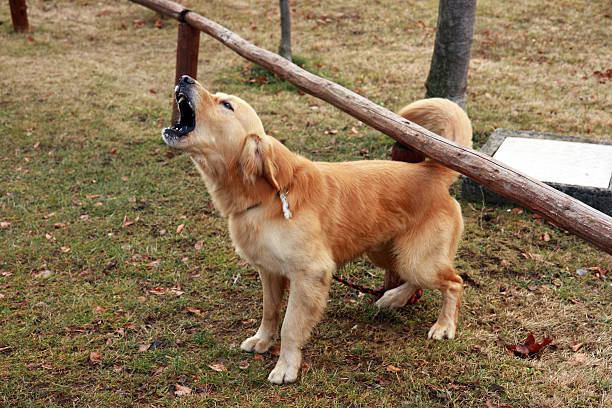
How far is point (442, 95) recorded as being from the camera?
303 inches

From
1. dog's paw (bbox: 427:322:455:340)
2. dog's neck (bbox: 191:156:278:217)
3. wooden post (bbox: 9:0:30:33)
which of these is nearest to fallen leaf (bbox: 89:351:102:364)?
dog's neck (bbox: 191:156:278:217)

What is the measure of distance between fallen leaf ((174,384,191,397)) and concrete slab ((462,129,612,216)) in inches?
152

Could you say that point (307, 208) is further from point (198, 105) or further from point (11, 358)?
point (11, 358)

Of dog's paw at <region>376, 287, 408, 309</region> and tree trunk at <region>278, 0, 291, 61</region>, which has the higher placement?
tree trunk at <region>278, 0, 291, 61</region>

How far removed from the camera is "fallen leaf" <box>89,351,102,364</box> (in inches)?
162

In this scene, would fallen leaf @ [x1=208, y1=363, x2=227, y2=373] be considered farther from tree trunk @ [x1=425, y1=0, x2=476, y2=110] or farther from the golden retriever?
tree trunk @ [x1=425, y1=0, x2=476, y2=110]

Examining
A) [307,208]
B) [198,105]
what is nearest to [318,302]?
[307,208]

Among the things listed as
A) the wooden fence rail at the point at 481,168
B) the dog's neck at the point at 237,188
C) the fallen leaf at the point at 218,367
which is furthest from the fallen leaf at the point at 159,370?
the wooden fence rail at the point at 481,168

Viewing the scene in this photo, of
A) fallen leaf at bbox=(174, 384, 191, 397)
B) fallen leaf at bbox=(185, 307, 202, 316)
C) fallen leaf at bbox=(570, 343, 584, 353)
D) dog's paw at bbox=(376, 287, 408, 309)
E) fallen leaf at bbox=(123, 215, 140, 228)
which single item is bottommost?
fallen leaf at bbox=(123, 215, 140, 228)

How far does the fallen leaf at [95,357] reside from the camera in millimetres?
4105

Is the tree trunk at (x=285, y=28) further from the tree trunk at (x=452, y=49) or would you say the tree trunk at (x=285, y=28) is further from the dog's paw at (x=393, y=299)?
the dog's paw at (x=393, y=299)

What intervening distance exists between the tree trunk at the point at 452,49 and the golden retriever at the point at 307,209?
3.53 meters

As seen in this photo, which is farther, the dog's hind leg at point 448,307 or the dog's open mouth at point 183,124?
the dog's hind leg at point 448,307

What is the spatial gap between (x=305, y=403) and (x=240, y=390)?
46 cm
